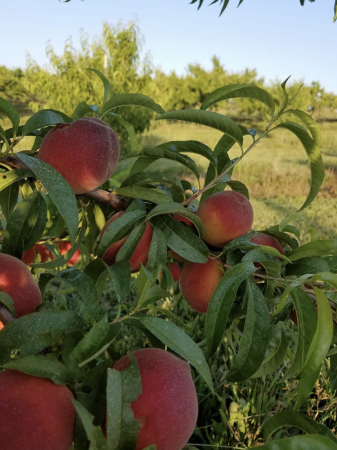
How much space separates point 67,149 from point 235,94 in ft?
0.69

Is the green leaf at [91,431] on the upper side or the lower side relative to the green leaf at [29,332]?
lower

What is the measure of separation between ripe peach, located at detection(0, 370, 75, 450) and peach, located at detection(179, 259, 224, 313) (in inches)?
10.0

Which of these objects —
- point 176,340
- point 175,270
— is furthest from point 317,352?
point 175,270

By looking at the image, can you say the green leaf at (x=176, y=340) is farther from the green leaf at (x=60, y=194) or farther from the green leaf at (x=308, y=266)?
the green leaf at (x=308, y=266)

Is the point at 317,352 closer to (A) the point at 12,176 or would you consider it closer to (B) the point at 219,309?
(B) the point at 219,309

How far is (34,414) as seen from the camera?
0.87 feet

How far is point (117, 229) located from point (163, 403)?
186mm

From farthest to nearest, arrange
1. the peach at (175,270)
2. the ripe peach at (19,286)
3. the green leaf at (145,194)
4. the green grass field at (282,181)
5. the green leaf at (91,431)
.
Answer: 1. the green grass field at (282,181)
2. the peach at (175,270)
3. the green leaf at (145,194)
4. the ripe peach at (19,286)
5. the green leaf at (91,431)

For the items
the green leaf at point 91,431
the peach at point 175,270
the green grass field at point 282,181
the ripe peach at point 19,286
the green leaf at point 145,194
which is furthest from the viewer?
the green grass field at point 282,181

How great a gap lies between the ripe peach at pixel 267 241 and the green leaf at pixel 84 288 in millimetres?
259

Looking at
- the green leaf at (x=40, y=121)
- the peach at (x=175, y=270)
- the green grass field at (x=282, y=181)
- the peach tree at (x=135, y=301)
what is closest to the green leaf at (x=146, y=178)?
the peach tree at (x=135, y=301)

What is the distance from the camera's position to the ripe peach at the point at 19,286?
353 millimetres

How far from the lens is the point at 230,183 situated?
588 mm

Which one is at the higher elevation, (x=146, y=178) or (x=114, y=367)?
(x=146, y=178)
